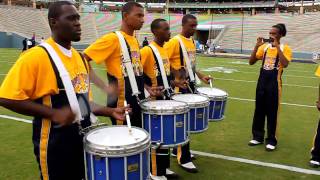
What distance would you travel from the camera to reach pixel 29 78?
2.46m

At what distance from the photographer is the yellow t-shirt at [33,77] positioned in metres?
2.43

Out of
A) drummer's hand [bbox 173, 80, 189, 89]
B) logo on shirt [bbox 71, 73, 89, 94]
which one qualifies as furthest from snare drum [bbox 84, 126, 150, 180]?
drummer's hand [bbox 173, 80, 189, 89]

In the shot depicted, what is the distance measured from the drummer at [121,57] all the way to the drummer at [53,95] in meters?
0.98

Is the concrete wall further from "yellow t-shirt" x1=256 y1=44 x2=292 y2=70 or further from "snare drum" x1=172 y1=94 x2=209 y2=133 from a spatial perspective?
"snare drum" x1=172 y1=94 x2=209 y2=133

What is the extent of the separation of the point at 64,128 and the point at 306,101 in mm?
9211

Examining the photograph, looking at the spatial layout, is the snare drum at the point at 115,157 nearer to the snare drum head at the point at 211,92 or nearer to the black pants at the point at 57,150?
the black pants at the point at 57,150

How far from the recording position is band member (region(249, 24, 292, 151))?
589cm

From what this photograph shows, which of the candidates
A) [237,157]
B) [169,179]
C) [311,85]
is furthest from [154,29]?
[311,85]

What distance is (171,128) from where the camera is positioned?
3.86 meters

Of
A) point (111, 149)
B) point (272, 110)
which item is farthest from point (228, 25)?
point (111, 149)

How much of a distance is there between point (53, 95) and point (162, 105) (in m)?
1.67

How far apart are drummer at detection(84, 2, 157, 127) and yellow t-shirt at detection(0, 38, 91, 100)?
1.11 m

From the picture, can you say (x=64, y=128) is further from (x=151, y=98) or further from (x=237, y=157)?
(x=237, y=157)

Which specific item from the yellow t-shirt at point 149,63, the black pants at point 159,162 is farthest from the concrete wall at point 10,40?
the black pants at point 159,162
